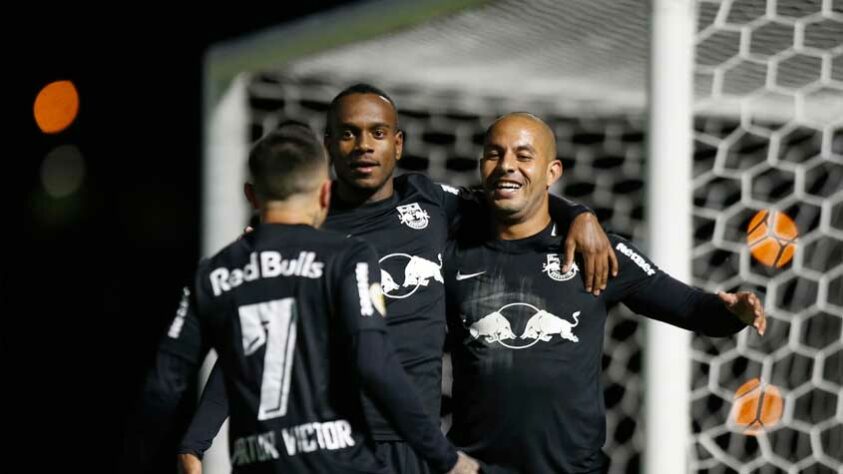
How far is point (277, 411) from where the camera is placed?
7.28 ft

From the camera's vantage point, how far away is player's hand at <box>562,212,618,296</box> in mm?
2678

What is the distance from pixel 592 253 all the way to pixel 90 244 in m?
4.11

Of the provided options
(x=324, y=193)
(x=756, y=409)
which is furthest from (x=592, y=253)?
(x=756, y=409)

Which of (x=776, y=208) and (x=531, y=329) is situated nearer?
(x=531, y=329)

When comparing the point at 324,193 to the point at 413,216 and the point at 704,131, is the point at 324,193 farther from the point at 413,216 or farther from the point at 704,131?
the point at 704,131

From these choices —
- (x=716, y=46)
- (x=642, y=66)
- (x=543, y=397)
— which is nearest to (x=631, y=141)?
(x=642, y=66)

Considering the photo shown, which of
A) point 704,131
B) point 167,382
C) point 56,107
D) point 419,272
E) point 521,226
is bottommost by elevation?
point 167,382

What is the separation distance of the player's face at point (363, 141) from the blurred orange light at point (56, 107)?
3808mm

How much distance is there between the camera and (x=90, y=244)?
246 inches

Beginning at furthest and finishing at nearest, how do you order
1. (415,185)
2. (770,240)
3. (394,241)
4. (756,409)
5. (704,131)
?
(704,131)
(756,409)
(770,240)
(415,185)
(394,241)

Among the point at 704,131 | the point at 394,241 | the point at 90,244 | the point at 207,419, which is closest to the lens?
the point at 207,419

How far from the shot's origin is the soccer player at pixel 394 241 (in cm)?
268

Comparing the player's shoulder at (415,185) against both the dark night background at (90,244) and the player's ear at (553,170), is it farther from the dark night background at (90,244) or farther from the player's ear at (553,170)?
the dark night background at (90,244)

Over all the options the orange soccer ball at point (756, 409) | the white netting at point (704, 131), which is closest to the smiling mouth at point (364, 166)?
the white netting at point (704, 131)
